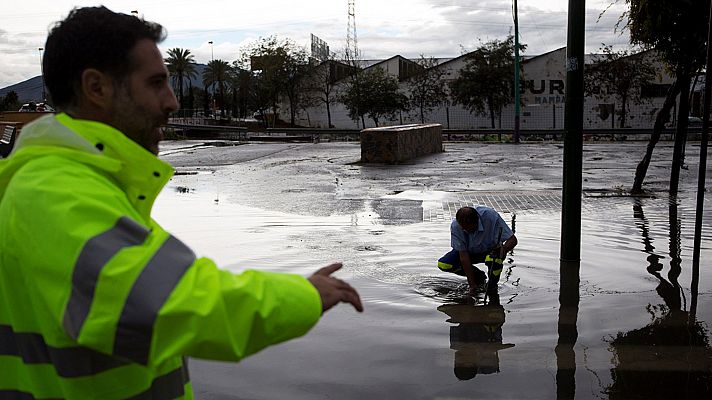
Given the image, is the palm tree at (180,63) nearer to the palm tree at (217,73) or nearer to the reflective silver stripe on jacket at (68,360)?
the palm tree at (217,73)

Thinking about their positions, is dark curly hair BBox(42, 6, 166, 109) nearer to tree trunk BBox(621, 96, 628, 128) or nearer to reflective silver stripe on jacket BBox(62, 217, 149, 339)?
reflective silver stripe on jacket BBox(62, 217, 149, 339)

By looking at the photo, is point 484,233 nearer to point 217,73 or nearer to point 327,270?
point 327,270

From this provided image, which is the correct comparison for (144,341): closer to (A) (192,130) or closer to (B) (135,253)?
(B) (135,253)

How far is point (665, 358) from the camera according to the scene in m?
4.96

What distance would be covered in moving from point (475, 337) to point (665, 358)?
47.6 inches

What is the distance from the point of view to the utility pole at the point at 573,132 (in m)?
7.41

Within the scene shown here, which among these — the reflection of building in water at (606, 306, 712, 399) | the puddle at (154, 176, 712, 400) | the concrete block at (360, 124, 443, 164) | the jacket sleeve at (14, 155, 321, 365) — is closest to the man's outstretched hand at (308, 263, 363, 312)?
the jacket sleeve at (14, 155, 321, 365)

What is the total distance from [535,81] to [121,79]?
56668mm

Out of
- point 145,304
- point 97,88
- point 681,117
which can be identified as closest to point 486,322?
point 97,88

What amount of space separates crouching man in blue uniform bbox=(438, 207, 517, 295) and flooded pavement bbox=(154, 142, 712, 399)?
0.19m

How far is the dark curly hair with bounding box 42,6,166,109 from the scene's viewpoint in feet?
6.04

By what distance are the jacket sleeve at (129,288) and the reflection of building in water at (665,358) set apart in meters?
3.35

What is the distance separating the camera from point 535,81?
185ft

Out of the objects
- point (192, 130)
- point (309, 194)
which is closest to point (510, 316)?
point (309, 194)
